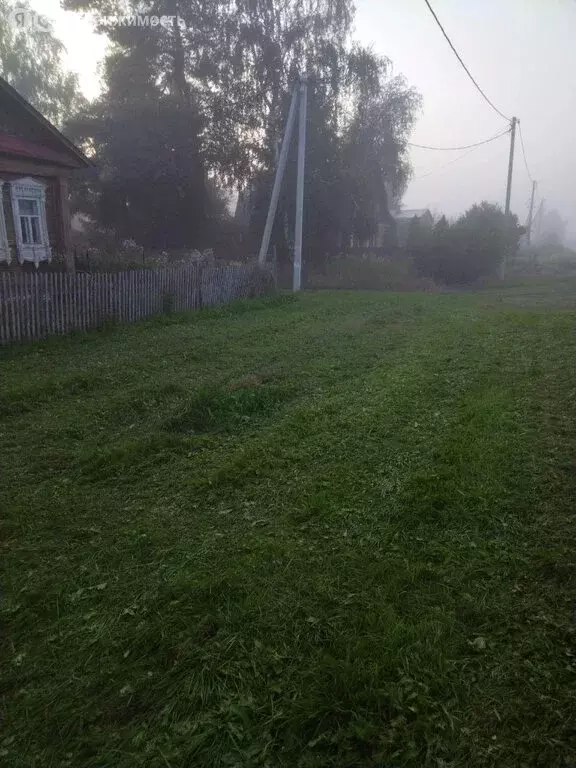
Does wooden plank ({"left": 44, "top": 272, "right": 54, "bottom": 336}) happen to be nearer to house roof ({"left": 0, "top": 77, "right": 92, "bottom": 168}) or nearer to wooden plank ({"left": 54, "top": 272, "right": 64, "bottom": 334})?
wooden plank ({"left": 54, "top": 272, "right": 64, "bottom": 334})

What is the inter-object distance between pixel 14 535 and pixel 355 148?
31073mm

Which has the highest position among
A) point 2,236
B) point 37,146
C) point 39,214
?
point 37,146

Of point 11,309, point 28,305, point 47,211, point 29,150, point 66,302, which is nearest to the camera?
point 11,309

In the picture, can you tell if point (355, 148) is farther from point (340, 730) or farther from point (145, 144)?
point (340, 730)

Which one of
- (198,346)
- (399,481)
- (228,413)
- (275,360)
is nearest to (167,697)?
(399,481)

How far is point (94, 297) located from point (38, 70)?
31.6 meters

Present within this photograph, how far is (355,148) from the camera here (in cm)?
3134

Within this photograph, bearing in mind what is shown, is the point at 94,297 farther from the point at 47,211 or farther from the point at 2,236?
the point at 47,211

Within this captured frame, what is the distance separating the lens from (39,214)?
54.0 feet

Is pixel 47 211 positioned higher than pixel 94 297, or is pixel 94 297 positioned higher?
pixel 47 211

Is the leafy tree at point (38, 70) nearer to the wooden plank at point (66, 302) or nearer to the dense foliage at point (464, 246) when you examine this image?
the dense foliage at point (464, 246)

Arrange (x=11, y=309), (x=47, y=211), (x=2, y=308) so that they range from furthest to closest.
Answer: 1. (x=47, y=211)
2. (x=11, y=309)
3. (x=2, y=308)

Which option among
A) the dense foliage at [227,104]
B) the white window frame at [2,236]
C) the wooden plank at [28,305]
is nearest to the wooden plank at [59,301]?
the wooden plank at [28,305]

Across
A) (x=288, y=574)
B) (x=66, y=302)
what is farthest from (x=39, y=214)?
(x=288, y=574)
